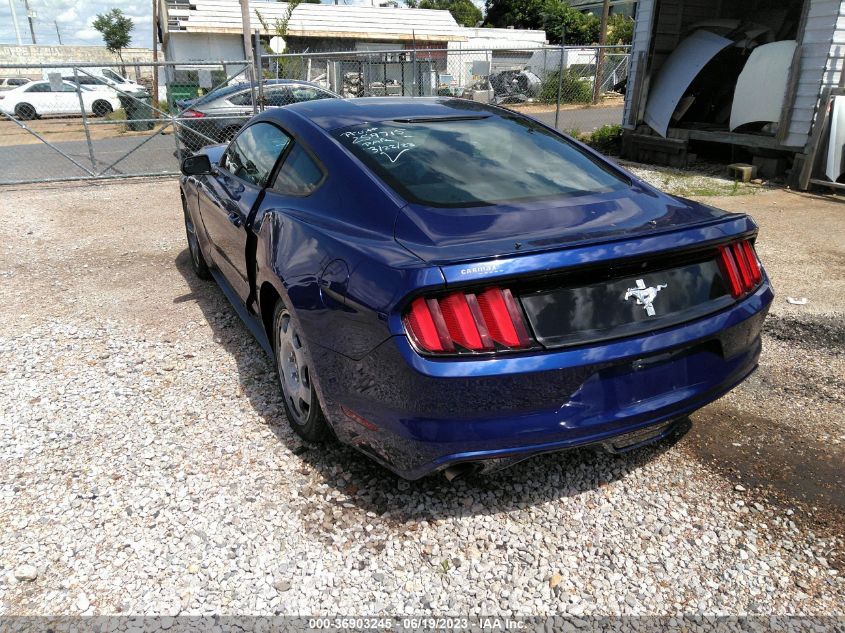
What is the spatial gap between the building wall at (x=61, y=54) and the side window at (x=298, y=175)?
142 ft

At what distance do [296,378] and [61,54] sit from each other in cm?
5908

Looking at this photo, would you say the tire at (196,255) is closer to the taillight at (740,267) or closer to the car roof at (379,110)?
the car roof at (379,110)

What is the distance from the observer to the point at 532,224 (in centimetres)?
250

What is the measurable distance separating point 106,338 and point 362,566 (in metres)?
3.05

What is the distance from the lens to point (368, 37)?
99.3ft

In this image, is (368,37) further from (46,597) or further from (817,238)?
(46,597)

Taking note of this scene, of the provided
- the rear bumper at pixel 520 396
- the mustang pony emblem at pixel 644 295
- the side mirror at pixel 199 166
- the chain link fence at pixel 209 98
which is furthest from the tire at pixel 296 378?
the chain link fence at pixel 209 98

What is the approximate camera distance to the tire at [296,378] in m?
2.94

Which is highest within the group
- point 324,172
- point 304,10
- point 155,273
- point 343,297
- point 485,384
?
point 304,10

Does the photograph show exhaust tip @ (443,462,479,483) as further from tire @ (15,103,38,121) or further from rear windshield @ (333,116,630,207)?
tire @ (15,103,38,121)

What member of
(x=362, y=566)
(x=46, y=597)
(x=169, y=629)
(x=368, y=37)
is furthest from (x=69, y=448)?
(x=368, y=37)

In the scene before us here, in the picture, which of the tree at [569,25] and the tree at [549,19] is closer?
the tree at [569,25]

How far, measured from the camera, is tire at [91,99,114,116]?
2378 centimetres

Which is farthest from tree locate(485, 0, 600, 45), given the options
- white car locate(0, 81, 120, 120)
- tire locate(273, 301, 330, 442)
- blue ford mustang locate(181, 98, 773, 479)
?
tire locate(273, 301, 330, 442)
